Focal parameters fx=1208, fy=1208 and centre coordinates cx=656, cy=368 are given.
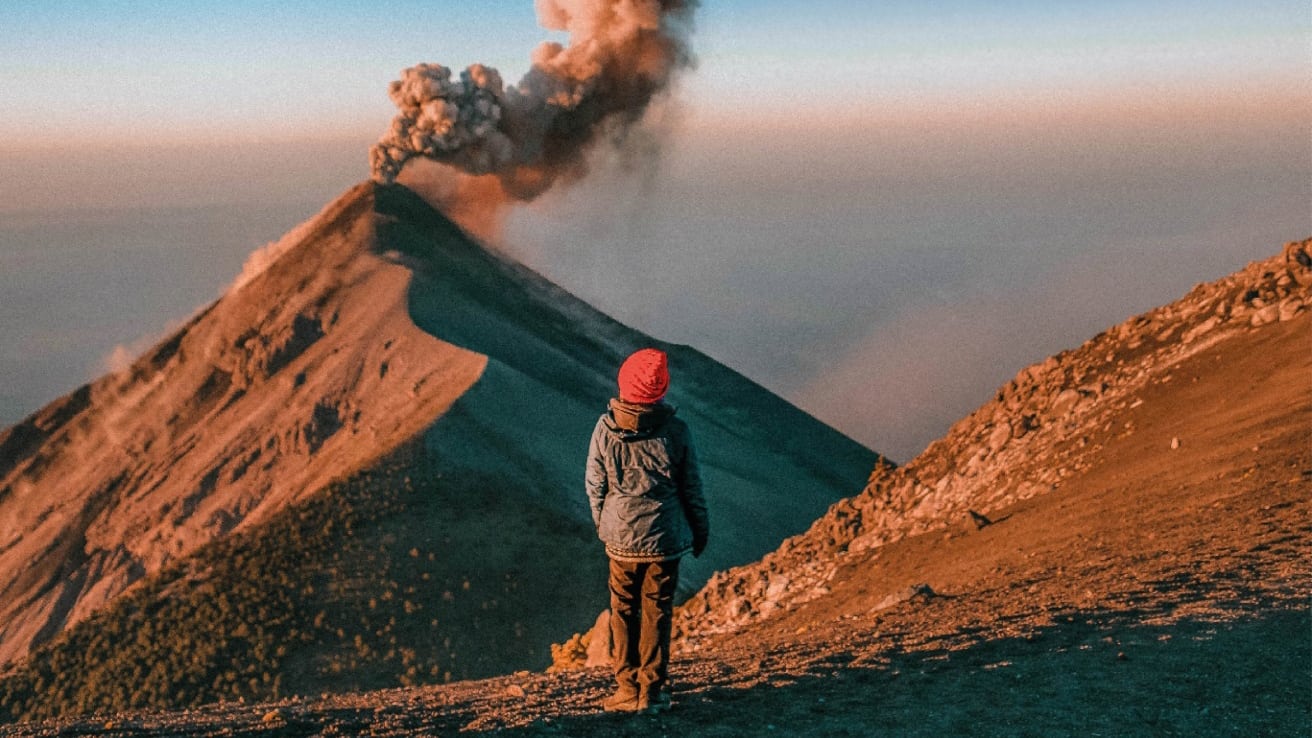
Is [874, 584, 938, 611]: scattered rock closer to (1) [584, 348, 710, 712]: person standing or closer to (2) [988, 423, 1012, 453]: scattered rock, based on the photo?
(1) [584, 348, 710, 712]: person standing

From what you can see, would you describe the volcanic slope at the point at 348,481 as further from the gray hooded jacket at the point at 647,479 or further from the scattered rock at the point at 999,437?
the gray hooded jacket at the point at 647,479

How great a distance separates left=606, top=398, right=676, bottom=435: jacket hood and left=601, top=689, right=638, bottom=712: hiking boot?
6.26 feet

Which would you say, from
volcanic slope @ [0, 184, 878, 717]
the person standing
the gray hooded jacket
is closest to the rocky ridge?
volcanic slope @ [0, 184, 878, 717]

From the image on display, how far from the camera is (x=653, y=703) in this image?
8.25m

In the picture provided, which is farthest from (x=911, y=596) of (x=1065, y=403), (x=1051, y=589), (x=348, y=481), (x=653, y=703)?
(x=348, y=481)

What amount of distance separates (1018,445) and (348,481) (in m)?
14.8

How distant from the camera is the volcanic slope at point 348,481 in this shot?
23.0m

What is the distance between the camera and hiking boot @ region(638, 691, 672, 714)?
8.22m

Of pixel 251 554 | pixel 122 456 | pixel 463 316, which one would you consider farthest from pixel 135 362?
pixel 251 554

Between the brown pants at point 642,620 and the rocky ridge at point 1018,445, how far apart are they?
8.39 m

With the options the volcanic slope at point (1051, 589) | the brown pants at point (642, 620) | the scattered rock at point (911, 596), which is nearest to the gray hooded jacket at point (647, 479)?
the brown pants at point (642, 620)

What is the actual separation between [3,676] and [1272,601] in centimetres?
2250

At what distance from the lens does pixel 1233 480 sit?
1438 centimetres

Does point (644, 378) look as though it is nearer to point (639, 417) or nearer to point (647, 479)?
point (639, 417)
